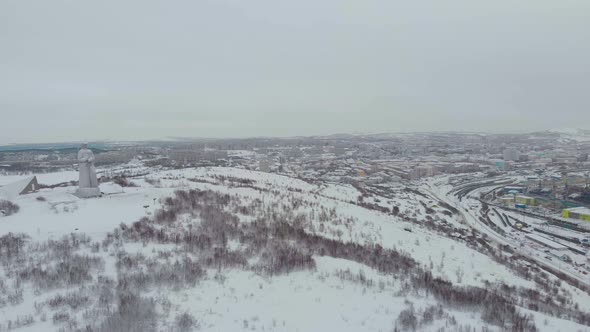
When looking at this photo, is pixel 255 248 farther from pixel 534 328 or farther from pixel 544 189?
pixel 544 189

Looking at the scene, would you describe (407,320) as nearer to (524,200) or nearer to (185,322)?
(185,322)

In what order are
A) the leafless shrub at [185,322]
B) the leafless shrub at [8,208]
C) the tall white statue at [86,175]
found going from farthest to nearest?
the tall white statue at [86,175]
the leafless shrub at [8,208]
the leafless shrub at [185,322]

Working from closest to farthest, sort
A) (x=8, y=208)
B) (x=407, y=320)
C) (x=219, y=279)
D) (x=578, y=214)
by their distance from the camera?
(x=407, y=320), (x=219, y=279), (x=8, y=208), (x=578, y=214)

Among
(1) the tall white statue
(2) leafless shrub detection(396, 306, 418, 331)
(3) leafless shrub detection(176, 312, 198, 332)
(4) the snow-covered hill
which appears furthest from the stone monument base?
(2) leafless shrub detection(396, 306, 418, 331)

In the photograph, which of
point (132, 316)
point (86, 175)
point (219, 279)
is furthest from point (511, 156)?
point (132, 316)

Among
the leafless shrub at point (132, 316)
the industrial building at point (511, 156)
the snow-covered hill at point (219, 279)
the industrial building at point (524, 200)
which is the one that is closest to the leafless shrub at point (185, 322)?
the snow-covered hill at point (219, 279)

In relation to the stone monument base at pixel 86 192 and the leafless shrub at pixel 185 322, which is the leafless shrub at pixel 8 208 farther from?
the leafless shrub at pixel 185 322

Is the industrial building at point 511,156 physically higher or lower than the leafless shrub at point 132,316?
lower

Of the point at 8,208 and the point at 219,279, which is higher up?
the point at 8,208
